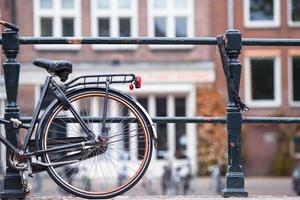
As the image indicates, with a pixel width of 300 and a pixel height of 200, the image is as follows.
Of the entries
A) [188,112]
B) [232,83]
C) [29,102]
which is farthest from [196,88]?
[232,83]

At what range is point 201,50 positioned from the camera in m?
30.4

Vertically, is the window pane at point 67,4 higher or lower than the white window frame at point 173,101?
higher

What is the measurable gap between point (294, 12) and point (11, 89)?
89.6ft

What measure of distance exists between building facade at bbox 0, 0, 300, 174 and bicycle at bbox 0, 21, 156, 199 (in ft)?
82.9

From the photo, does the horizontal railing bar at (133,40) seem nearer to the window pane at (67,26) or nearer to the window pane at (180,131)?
the window pane at (180,131)

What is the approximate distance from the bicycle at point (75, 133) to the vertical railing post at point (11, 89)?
4.9 inches

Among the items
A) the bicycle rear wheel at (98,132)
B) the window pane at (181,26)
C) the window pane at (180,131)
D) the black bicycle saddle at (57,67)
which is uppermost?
the window pane at (181,26)

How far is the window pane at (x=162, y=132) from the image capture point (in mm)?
29022

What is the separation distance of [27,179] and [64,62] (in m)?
0.80

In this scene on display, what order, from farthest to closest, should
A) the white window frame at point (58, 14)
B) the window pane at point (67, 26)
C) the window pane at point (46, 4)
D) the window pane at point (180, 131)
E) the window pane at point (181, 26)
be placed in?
the window pane at point (181, 26) → the window pane at point (67, 26) → the window pane at point (46, 4) → the white window frame at point (58, 14) → the window pane at point (180, 131)

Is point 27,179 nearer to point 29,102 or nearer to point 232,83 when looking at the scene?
point 232,83

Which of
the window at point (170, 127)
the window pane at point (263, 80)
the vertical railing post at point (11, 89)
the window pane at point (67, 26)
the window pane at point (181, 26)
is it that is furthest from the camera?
the window pane at point (181, 26)

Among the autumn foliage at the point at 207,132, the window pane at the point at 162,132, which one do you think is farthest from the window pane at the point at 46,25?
the autumn foliage at the point at 207,132

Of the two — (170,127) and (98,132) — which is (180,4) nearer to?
(170,127)
